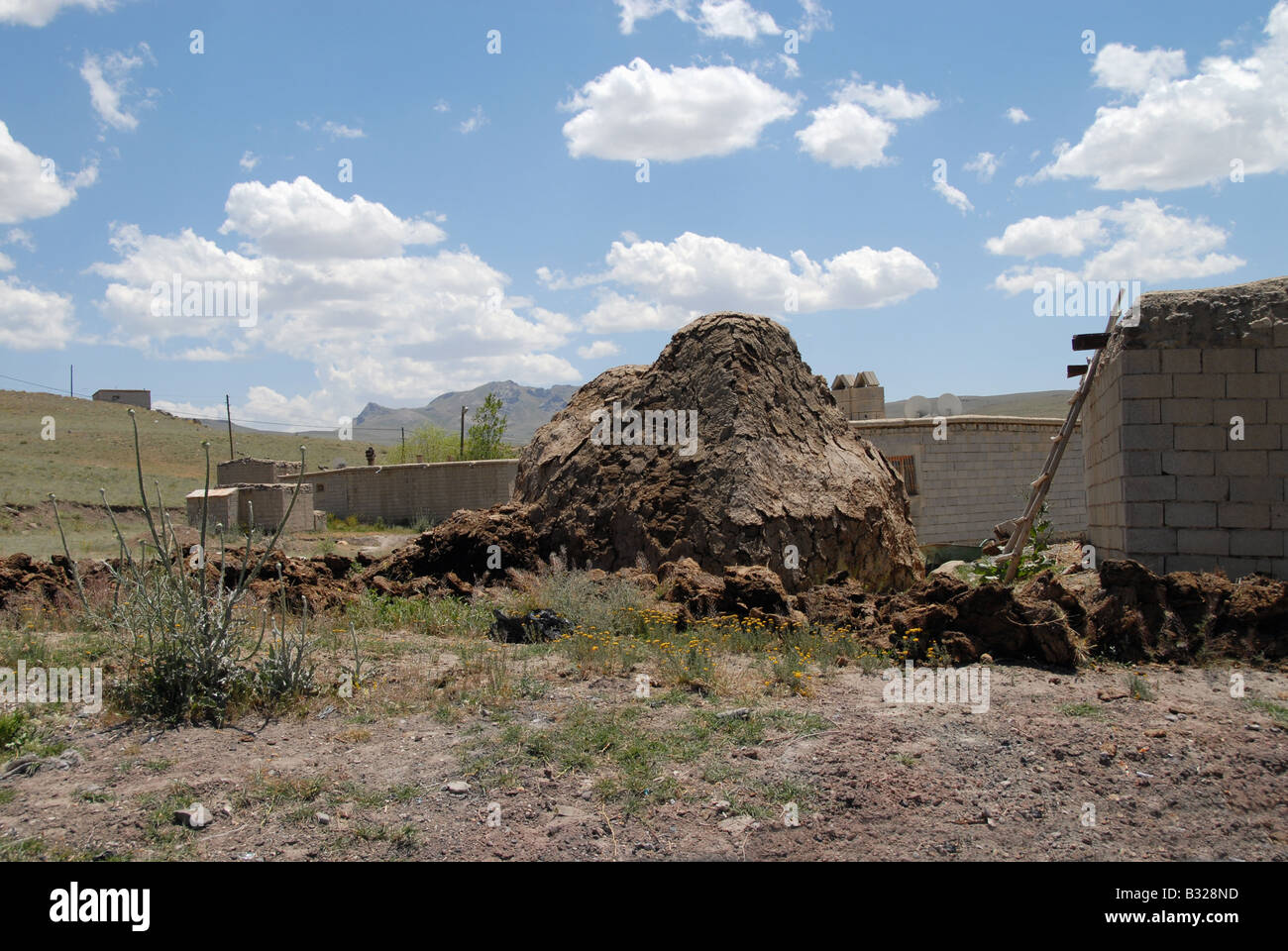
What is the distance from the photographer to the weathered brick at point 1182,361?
723cm

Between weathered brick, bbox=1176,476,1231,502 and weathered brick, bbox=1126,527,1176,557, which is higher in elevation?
weathered brick, bbox=1176,476,1231,502

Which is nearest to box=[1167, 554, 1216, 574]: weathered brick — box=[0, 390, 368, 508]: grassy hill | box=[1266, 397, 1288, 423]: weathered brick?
box=[1266, 397, 1288, 423]: weathered brick

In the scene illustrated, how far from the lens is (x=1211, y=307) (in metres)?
7.23

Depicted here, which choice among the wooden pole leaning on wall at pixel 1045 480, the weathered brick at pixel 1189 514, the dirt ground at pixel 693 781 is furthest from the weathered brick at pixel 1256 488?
the dirt ground at pixel 693 781

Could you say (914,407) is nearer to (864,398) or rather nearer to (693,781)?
(864,398)

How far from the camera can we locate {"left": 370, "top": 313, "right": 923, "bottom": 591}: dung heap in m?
9.50

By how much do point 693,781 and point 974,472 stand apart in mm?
16721

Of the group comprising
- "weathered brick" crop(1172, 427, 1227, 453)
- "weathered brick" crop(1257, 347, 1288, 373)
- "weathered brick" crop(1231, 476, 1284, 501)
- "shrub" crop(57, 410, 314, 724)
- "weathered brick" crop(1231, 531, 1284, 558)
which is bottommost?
"shrub" crop(57, 410, 314, 724)

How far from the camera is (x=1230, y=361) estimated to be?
7.18 m

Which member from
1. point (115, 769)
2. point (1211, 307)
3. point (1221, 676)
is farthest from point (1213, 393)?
point (115, 769)

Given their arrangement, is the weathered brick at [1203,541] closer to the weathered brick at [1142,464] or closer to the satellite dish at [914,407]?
the weathered brick at [1142,464]

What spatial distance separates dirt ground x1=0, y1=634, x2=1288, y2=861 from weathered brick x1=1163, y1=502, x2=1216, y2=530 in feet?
6.60

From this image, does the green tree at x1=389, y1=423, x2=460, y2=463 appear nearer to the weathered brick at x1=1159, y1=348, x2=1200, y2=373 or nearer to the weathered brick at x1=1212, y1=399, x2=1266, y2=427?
the weathered brick at x1=1159, y1=348, x2=1200, y2=373

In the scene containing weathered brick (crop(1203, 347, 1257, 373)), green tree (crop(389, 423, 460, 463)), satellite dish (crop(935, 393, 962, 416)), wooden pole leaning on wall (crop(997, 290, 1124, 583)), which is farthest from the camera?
green tree (crop(389, 423, 460, 463))
